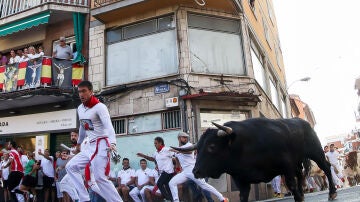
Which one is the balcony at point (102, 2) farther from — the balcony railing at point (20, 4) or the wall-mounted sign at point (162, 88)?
the wall-mounted sign at point (162, 88)

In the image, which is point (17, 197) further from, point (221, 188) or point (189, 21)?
point (189, 21)

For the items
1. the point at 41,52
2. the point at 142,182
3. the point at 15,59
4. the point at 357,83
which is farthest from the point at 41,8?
the point at 357,83

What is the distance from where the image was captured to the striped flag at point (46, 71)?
14180 mm

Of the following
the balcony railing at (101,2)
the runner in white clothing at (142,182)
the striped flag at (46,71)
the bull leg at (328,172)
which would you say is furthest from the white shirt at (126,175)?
the bull leg at (328,172)

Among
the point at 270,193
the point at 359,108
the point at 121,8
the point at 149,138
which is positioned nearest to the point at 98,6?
the point at 121,8

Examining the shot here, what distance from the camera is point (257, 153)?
5.09 meters

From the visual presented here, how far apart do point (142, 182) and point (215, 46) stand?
5.89m

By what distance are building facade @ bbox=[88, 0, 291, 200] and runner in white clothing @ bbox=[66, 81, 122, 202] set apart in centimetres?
733

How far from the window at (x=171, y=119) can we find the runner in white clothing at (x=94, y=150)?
7.49 m

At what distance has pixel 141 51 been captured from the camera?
14.3 meters

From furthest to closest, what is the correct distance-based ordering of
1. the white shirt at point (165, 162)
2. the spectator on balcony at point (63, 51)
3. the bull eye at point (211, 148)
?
the spectator on balcony at point (63, 51)
the white shirt at point (165, 162)
the bull eye at point (211, 148)

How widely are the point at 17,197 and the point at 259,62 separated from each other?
39.8 ft

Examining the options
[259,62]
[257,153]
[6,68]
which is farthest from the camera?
[259,62]

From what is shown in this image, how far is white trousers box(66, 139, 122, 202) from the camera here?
5102 mm
